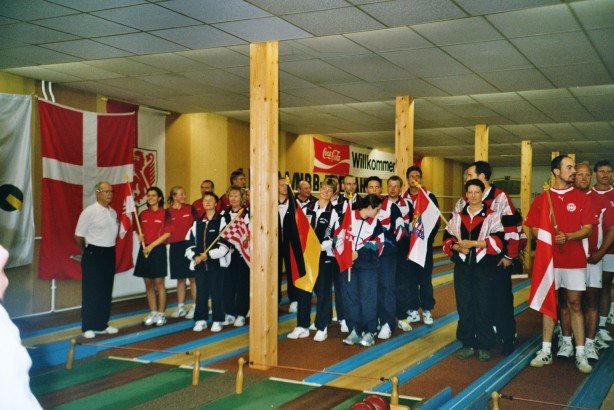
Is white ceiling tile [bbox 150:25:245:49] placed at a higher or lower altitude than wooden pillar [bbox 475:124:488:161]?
higher

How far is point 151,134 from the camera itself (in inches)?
400

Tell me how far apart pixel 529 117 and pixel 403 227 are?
5.67 meters

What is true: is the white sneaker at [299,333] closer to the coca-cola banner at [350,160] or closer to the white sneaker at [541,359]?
the white sneaker at [541,359]

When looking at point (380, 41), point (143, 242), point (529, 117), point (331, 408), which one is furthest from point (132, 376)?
point (529, 117)

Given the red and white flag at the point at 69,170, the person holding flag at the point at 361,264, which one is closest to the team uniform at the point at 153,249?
the red and white flag at the point at 69,170

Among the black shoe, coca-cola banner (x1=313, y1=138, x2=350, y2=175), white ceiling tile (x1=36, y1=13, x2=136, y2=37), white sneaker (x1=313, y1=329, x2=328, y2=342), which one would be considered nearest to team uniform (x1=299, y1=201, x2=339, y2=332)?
white sneaker (x1=313, y1=329, x2=328, y2=342)

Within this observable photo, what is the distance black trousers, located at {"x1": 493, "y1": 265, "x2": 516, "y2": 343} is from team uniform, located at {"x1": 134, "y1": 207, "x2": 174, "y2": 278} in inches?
149

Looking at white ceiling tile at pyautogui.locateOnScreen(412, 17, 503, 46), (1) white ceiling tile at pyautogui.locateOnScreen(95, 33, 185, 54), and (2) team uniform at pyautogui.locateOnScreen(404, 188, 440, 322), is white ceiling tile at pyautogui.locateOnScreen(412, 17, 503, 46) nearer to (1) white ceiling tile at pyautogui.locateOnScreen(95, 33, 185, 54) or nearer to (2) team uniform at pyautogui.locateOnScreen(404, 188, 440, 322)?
(2) team uniform at pyautogui.locateOnScreen(404, 188, 440, 322)

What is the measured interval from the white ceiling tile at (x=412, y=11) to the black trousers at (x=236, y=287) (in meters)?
3.41

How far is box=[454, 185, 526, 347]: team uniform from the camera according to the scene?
5.59 m

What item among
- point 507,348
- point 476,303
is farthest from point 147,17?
point 507,348

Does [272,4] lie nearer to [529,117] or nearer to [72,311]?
[72,311]

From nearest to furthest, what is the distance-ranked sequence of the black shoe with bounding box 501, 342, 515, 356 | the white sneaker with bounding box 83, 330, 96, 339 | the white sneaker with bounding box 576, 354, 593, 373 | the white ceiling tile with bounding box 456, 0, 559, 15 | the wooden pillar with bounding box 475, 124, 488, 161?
the white ceiling tile with bounding box 456, 0, 559, 15 < the white sneaker with bounding box 576, 354, 593, 373 < the black shoe with bounding box 501, 342, 515, 356 < the white sneaker with bounding box 83, 330, 96, 339 < the wooden pillar with bounding box 475, 124, 488, 161

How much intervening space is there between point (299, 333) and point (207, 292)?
1.18m
